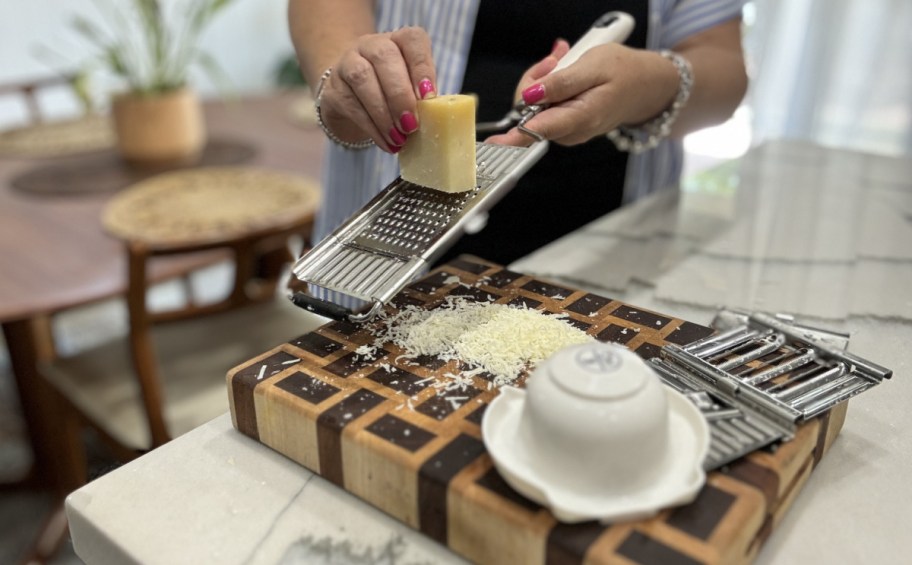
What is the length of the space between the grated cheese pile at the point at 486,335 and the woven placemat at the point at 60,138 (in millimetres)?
1920

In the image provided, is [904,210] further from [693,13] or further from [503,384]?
[503,384]

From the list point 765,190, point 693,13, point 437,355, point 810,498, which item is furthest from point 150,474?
point 765,190

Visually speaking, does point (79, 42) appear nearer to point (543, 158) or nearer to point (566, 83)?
point (543, 158)

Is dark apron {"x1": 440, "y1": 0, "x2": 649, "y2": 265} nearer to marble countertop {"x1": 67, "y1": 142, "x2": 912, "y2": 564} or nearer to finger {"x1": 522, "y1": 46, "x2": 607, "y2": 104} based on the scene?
marble countertop {"x1": 67, "y1": 142, "x2": 912, "y2": 564}

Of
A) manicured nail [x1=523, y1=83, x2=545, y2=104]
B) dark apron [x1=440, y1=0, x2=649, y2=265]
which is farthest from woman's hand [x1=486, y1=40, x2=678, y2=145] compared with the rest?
dark apron [x1=440, y1=0, x2=649, y2=265]

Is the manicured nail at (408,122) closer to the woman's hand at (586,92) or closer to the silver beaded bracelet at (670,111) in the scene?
the woman's hand at (586,92)

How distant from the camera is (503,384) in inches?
27.3

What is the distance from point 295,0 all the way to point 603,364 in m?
0.90

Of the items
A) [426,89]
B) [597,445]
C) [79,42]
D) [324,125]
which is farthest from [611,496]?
[79,42]

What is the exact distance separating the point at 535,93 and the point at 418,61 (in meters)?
0.15

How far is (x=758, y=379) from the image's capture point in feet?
2.31

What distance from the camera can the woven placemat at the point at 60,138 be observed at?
233 centimetres

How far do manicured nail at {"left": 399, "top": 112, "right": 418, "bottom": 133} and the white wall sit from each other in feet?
9.12

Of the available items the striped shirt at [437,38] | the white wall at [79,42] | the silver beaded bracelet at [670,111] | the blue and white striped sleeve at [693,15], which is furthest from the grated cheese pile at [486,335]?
the white wall at [79,42]
